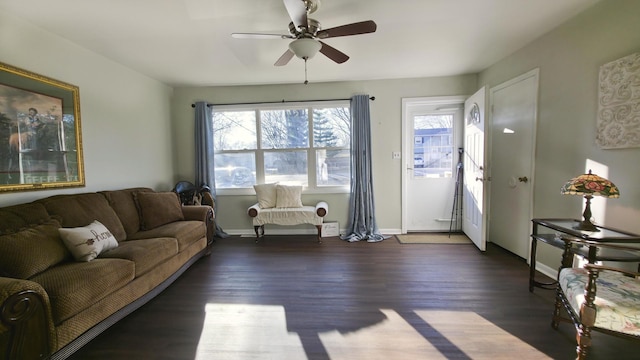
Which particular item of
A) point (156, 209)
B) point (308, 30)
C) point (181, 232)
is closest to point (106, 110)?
point (156, 209)

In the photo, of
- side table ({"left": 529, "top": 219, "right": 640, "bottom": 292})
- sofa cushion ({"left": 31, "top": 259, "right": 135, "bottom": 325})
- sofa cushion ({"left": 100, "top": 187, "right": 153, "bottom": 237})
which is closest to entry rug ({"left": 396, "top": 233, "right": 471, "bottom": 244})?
side table ({"left": 529, "top": 219, "right": 640, "bottom": 292})

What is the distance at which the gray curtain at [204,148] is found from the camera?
4.06 m

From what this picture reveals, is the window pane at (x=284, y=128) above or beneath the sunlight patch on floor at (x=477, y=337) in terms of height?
above

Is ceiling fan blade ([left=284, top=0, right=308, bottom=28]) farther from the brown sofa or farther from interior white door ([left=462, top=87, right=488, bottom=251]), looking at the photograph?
interior white door ([left=462, top=87, right=488, bottom=251])

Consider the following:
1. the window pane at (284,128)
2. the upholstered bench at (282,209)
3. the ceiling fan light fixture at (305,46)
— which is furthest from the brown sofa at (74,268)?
the ceiling fan light fixture at (305,46)

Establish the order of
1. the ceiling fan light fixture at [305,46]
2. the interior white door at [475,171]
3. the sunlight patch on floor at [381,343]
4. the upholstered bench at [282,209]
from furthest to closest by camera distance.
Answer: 1. the upholstered bench at [282,209]
2. the interior white door at [475,171]
3. the ceiling fan light fixture at [305,46]
4. the sunlight patch on floor at [381,343]

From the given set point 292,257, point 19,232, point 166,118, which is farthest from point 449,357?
point 166,118

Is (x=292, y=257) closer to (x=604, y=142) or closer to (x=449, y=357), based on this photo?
(x=449, y=357)

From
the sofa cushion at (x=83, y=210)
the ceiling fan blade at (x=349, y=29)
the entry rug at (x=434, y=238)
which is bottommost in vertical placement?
the entry rug at (x=434, y=238)

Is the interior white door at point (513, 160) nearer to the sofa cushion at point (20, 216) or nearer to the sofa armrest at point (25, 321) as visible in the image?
the sofa armrest at point (25, 321)

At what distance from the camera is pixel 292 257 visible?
319 centimetres

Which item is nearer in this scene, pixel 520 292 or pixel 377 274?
pixel 520 292

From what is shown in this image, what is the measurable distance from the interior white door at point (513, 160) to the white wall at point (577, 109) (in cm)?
12

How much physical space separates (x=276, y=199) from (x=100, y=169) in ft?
7.27
